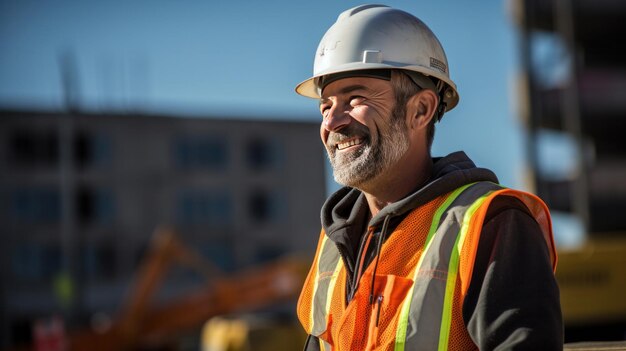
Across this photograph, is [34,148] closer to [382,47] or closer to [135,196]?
[135,196]

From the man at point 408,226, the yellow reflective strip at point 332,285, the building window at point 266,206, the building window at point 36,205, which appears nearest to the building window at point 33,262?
the building window at point 36,205

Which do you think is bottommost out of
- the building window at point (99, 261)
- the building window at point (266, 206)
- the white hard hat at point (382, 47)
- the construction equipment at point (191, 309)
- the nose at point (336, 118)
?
the building window at point (99, 261)

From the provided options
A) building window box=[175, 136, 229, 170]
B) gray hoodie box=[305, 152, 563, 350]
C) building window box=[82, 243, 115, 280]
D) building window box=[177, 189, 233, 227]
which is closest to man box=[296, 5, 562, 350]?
gray hoodie box=[305, 152, 563, 350]

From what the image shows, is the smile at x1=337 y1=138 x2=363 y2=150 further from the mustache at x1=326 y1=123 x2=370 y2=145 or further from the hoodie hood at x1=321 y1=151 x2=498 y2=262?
the hoodie hood at x1=321 y1=151 x2=498 y2=262

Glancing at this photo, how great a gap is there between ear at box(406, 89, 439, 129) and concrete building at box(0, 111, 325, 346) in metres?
41.3

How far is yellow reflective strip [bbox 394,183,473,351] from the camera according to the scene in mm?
2451

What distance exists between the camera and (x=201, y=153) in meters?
49.1

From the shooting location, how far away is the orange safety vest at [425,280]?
7.89 feet

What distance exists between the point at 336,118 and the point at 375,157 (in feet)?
0.60

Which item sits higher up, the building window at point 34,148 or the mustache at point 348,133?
the building window at point 34,148

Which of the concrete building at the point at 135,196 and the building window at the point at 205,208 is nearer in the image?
the concrete building at the point at 135,196

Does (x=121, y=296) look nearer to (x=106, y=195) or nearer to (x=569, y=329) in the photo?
(x=106, y=195)

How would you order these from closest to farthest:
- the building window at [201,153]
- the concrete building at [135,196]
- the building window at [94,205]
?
the concrete building at [135,196]
the building window at [94,205]
the building window at [201,153]

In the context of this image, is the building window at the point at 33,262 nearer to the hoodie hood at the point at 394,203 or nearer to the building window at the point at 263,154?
the building window at the point at 263,154
